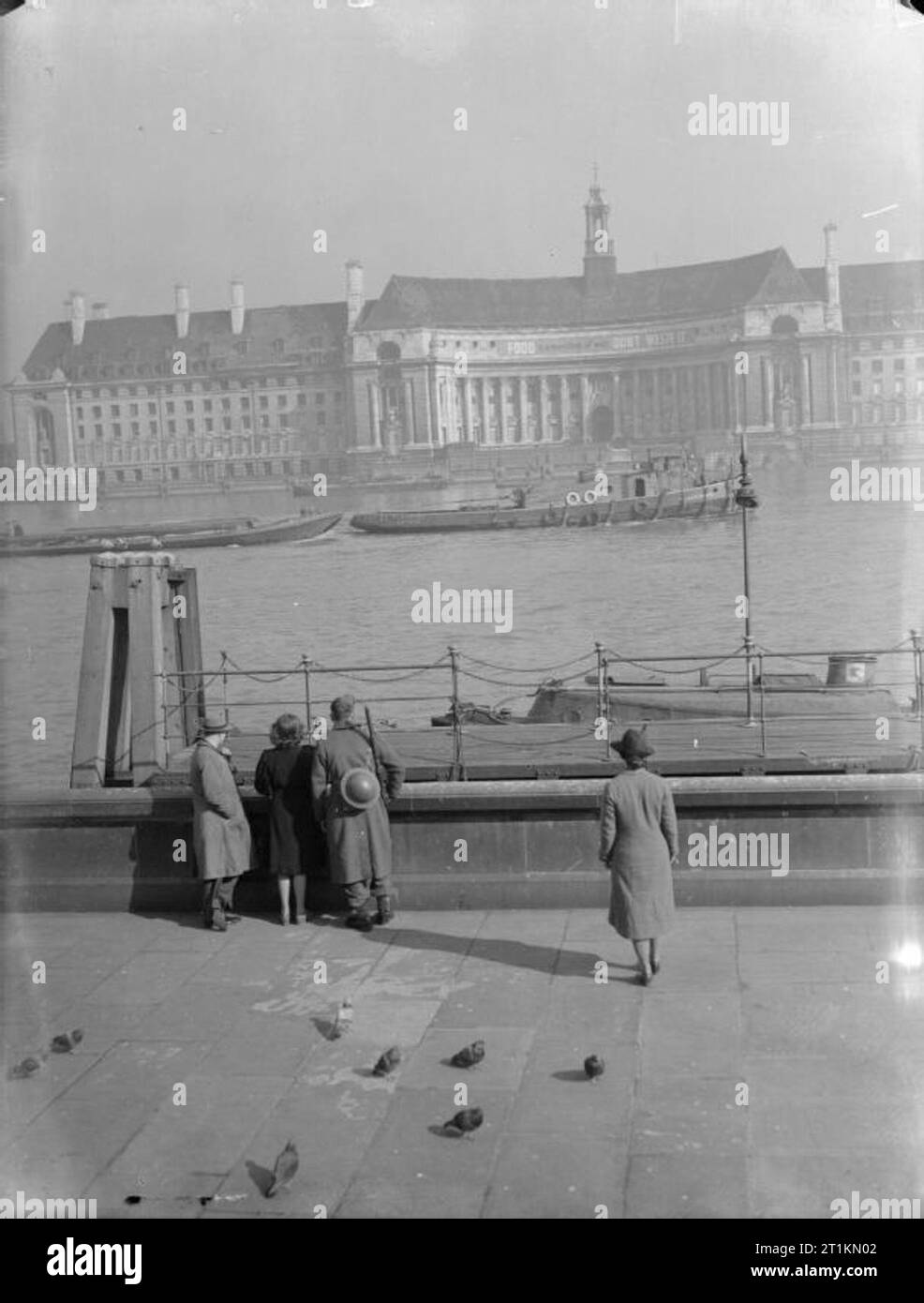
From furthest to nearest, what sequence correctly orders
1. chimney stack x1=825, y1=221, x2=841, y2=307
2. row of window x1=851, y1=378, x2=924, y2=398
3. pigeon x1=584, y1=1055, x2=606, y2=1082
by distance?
1. chimney stack x1=825, y1=221, x2=841, y2=307
2. row of window x1=851, y1=378, x2=924, y2=398
3. pigeon x1=584, y1=1055, x2=606, y2=1082

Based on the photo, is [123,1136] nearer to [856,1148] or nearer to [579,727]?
[856,1148]

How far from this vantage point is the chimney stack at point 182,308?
1235 cm

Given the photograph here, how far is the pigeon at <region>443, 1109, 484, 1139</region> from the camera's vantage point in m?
5.92

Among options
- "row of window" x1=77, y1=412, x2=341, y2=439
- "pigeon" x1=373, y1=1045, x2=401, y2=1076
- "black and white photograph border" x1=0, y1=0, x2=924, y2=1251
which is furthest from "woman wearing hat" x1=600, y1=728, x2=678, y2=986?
"row of window" x1=77, y1=412, x2=341, y2=439

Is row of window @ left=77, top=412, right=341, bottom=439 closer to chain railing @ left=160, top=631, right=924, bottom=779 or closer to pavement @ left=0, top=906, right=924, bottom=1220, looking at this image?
chain railing @ left=160, top=631, right=924, bottom=779

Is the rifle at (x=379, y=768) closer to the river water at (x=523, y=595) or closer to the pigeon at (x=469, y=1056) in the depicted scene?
the pigeon at (x=469, y=1056)

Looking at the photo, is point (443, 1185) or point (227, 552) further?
point (227, 552)

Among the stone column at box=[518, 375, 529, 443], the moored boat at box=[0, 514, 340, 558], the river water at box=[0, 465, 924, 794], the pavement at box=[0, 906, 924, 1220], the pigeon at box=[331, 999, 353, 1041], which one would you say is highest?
the stone column at box=[518, 375, 529, 443]

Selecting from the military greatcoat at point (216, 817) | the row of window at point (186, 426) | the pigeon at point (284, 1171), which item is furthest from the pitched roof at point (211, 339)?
the pigeon at point (284, 1171)

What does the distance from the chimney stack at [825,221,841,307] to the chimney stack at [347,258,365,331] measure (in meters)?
3.55
